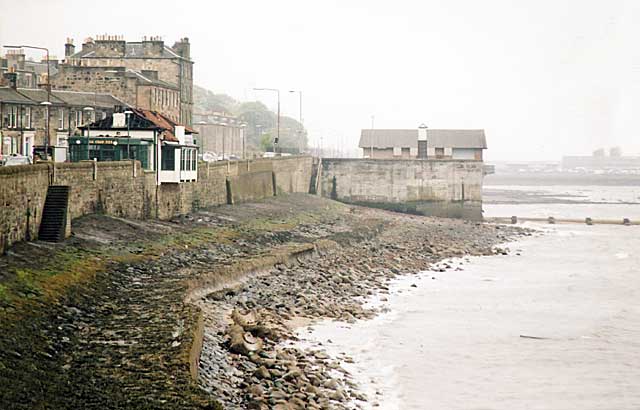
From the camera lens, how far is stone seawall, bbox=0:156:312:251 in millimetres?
28734

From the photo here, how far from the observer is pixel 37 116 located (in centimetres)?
5541

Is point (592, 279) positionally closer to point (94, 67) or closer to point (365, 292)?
point (365, 292)

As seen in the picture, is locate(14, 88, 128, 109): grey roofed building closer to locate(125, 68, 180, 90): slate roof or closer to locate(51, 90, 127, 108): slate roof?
locate(51, 90, 127, 108): slate roof

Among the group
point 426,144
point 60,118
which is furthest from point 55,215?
point 426,144

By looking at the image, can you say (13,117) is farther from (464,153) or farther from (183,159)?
(464,153)

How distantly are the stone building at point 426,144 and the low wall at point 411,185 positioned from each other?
806 centimetres

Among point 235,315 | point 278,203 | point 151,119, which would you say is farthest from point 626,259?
point 235,315

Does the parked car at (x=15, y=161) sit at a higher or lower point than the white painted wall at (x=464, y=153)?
lower

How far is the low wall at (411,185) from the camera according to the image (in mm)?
83000

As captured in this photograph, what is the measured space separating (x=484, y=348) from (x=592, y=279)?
63.5 feet

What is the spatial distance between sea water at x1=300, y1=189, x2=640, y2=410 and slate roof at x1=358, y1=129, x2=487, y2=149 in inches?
1669

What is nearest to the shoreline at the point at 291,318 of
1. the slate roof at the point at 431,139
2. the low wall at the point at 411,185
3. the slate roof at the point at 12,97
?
the slate roof at the point at 12,97

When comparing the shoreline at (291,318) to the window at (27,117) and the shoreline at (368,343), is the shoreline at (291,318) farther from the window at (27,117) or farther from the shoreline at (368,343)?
the window at (27,117)

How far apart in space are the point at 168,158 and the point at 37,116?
37.9 feet
